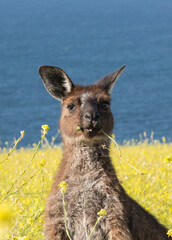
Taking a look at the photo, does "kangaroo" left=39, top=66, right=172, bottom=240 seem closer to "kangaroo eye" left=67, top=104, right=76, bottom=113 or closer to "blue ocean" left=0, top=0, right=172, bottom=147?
"kangaroo eye" left=67, top=104, right=76, bottom=113

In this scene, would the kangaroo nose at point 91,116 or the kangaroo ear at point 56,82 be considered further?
the kangaroo ear at point 56,82

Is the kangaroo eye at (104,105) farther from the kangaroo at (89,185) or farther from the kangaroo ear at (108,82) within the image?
the kangaroo ear at (108,82)

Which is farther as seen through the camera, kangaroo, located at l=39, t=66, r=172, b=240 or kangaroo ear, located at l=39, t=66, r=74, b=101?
kangaroo ear, located at l=39, t=66, r=74, b=101

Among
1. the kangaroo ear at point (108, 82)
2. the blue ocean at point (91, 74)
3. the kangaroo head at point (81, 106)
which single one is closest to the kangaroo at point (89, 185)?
the kangaroo head at point (81, 106)

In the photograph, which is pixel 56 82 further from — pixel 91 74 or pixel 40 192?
pixel 91 74

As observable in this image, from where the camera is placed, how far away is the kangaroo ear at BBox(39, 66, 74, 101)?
653cm

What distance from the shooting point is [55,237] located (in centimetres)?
570

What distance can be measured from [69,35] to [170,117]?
113 meters

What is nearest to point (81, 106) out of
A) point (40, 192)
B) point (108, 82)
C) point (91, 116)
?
point (91, 116)

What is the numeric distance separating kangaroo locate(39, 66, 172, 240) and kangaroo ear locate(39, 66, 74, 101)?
0.06ft

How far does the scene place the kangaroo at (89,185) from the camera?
5.66 m

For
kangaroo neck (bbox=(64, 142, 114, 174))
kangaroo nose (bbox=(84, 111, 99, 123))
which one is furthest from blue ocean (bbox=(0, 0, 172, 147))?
kangaroo nose (bbox=(84, 111, 99, 123))

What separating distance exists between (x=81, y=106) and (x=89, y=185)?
0.97 metres

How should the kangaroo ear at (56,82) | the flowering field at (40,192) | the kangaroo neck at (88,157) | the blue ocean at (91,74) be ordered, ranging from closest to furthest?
the kangaroo neck at (88,157) < the flowering field at (40,192) < the kangaroo ear at (56,82) < the blue ocean at (91,74)
